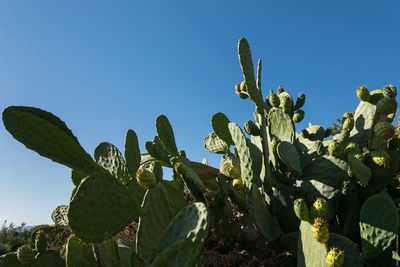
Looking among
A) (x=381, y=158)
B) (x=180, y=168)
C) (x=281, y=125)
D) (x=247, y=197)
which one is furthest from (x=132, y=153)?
(x=381, y=158)

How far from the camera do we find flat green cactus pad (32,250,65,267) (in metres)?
1.47

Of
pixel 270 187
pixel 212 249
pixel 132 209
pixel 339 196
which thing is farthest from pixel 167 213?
pixel 339 196

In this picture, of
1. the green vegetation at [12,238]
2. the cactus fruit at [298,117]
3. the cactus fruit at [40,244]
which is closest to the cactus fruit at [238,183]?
the cactus fruit at [298,117]

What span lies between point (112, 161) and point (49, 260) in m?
0.60

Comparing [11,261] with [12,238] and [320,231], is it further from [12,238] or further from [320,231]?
[12,238]

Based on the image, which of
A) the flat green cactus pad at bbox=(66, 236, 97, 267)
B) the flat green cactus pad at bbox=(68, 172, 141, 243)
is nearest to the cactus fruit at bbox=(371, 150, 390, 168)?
the flat green cactus pad at bbox=(68, 172, 141, 243)

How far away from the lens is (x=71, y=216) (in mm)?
1155

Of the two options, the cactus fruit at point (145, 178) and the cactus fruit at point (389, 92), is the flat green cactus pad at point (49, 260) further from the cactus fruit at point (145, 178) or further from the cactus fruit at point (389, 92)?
the cactus fruit at point (389, 92)

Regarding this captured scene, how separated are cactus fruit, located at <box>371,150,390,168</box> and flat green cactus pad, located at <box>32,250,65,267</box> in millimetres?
1572

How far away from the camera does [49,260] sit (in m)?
1.50

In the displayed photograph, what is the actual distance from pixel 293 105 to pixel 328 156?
0.50 meters

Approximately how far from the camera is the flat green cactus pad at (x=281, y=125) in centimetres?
188

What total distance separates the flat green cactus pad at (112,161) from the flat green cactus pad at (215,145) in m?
0.77

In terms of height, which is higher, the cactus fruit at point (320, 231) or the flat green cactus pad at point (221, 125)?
the flat green cactus pad at point (221, 125)
